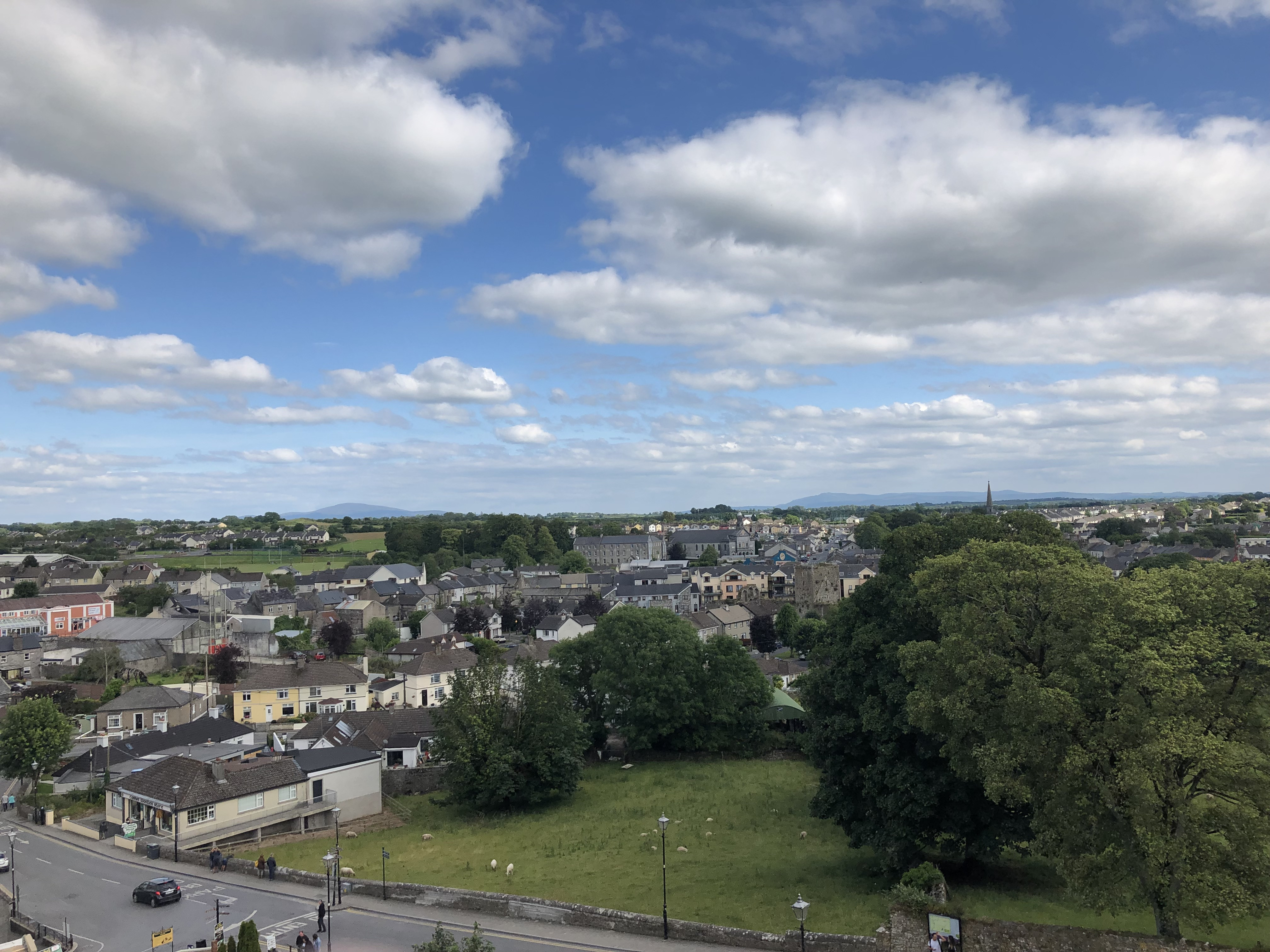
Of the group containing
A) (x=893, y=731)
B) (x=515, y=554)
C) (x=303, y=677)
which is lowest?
(x=303, y=677)

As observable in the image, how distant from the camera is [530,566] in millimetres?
139875

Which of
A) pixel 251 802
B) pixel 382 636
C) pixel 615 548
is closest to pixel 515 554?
pixel 615 548

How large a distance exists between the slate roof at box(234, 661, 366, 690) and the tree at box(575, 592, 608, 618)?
1336 inches

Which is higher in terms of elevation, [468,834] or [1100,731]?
[1100,731]

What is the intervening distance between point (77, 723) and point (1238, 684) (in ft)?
206

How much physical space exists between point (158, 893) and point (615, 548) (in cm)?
14249

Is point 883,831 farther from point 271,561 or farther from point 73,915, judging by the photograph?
point 271,561

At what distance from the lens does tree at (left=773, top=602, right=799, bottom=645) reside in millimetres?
80562

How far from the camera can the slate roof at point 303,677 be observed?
55688 millimetres

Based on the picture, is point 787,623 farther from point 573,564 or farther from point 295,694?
point 573,564

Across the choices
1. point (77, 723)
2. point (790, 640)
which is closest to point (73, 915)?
point (77, 723)

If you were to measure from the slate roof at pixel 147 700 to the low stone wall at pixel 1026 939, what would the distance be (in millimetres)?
50511

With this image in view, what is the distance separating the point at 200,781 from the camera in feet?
103

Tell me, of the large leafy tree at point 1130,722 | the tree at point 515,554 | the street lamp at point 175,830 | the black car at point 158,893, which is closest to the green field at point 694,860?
the street lamp at point 175,830
